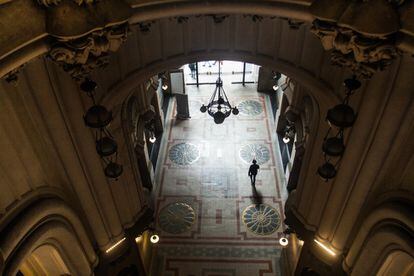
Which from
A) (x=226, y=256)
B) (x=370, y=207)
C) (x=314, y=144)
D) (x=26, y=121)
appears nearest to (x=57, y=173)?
(x=26, y=121)

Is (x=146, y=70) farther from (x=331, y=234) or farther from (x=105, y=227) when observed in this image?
(x=331, y=234)

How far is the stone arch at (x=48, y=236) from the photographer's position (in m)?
4.57

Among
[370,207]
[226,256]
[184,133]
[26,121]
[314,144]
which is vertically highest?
[26,121]

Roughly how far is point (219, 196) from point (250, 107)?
13.7 feet

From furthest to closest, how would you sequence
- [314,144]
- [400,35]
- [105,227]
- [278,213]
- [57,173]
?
[278,213]
[105,227]
[314,144]
[57,173]
[400,35]

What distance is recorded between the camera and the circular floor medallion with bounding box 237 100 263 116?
1391 cm

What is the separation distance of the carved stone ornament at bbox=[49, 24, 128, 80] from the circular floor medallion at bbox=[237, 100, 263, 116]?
10.6 meters

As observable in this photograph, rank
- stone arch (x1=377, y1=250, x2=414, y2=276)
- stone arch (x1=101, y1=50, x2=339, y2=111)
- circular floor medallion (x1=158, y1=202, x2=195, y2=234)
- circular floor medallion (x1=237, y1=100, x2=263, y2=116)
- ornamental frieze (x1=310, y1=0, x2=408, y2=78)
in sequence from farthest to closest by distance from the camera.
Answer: circular floor medallion (x1=237, y1=100, x2=263, y2=116)
circular floor medallion (x1=158, y1=202, x2=195, y2=234)
stone arch (x1=101, y1=50, x2=339, y2=111)
stone arch (x1=377, y1=250, x2=414, y2=276)
ornamental frieze (x1=310, y1=0, x2=408, y2=78)

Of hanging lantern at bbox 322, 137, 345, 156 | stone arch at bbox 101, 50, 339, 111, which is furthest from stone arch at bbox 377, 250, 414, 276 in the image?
stone arch at bbox 101, 50, 339, 111

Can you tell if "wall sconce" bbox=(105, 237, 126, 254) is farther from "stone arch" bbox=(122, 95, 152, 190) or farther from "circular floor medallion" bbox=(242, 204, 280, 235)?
"circular floor medallion" bbox=(242, 204, 280, 235)

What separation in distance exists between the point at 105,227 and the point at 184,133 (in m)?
6.39

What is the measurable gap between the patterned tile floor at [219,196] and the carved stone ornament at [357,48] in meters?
7.29

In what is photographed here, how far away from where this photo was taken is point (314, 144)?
22.0ft

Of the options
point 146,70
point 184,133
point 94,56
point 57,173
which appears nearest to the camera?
point 94,56
